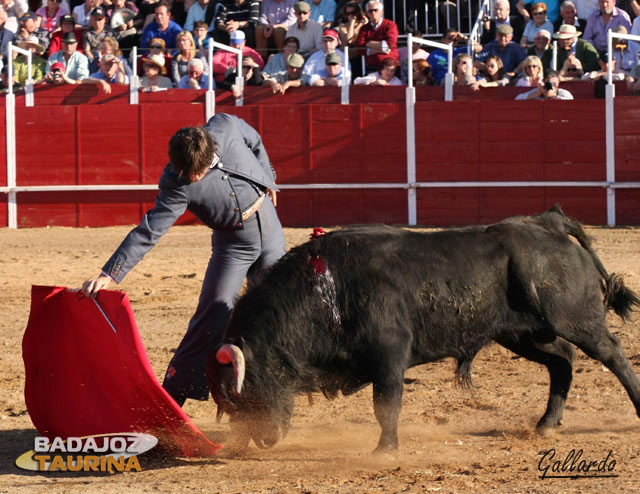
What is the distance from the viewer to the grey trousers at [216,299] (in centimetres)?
401

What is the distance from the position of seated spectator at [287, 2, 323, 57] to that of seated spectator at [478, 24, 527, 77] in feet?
5.84

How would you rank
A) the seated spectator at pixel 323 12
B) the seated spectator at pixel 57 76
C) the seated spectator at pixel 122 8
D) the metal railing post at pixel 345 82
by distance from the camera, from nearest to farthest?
1. the metal railing post at pixel 345 82
2. the seated spectator at pixel 57 76
3. the seated spectator at pixel 323 12
4. the seated spectator at pixel 122 8

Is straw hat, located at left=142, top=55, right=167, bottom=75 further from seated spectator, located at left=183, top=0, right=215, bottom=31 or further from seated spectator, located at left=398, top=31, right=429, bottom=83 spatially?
seated spectator, located at left=398, top=31, right=429, bottom=83

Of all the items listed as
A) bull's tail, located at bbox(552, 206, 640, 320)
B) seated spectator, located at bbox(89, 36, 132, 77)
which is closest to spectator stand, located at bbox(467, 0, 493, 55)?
seated spectator, located at bbox(89, 36, 132, 77)

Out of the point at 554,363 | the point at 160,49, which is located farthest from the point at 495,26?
the point at 554,363

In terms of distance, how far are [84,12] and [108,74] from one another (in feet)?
4.84

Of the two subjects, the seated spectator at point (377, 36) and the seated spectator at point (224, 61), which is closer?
the seated spectator at point (377, 36)

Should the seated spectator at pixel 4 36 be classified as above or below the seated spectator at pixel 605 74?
above

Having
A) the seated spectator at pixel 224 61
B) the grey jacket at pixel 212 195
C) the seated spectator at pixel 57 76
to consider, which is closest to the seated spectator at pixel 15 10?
the seated spectator at pixel 57 76

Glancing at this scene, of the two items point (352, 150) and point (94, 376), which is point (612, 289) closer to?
point (94, 376)

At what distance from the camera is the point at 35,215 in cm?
1164

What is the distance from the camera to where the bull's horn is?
11.4 ft

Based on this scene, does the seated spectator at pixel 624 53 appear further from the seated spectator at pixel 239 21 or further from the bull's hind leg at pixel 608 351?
the bull's hind leg at pixel 608 351

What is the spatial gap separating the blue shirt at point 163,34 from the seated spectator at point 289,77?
124cm
